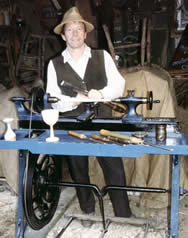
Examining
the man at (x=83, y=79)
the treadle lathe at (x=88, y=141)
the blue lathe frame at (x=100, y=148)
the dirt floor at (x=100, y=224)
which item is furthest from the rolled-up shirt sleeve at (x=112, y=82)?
the dirt floor at (x=100, y=224)

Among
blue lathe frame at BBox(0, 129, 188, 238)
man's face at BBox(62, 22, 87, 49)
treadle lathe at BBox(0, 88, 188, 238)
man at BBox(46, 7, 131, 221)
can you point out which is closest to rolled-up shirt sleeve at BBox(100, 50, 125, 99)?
man at BBox(46, 7, 131, 221)

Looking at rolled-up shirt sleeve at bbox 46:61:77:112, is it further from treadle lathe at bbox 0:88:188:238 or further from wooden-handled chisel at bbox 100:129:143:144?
wooden-handled chisel at bbox 100:129:143:144

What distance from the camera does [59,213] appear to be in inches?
106

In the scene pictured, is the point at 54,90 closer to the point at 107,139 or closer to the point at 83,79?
the point at 83,79

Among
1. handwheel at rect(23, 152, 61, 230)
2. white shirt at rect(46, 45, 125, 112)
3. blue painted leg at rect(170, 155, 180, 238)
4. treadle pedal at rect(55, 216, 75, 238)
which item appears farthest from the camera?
white shirt at rect(46, 45, 125, 112)

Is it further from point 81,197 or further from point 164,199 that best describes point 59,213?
point 164,199

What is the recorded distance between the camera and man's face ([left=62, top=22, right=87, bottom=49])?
2.30 meters

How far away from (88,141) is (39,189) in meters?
0.78

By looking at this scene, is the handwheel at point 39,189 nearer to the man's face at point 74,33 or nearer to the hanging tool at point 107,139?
the hanging tool at point 107,139

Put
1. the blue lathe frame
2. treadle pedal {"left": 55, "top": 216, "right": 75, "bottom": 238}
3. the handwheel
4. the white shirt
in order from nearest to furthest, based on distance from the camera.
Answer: the blue lathe frame → the handwheel → treadle pedal {"left": 55, "top": 216, "right": 75, "bottom": 238} → the white shirt

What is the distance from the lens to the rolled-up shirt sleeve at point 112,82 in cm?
238

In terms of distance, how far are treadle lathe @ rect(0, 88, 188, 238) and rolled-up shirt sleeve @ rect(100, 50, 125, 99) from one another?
1.28ft

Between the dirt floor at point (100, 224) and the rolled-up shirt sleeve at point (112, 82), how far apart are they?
40.0 inches

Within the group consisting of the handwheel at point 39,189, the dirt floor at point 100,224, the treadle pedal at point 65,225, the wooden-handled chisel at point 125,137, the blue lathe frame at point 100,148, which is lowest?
the dirt floor at point 100,224
